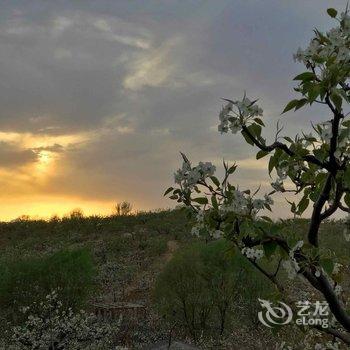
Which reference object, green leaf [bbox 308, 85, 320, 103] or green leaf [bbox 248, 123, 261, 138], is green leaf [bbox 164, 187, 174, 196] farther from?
green leaf [bbox 308, 85, 320, 103]

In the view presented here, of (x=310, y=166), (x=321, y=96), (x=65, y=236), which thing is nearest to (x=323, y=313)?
(x=310, y=166)

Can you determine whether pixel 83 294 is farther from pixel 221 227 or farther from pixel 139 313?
pixel 221 227

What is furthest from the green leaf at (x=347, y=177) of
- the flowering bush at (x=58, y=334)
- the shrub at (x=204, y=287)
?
the shrub at (x=204, y=287)

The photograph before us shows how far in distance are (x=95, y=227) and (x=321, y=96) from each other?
3803 cm

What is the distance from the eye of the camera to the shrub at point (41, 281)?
1764 centimetres

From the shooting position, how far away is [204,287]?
62.7 feet

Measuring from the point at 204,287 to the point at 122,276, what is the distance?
38.5ft

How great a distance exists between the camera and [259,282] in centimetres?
1998

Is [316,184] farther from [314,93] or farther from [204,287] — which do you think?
[204,287]

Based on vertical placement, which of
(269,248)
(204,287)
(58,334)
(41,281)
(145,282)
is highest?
(145,282)

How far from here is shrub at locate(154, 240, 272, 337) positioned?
1903 centimetres

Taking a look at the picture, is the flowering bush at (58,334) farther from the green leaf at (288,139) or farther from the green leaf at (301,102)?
the green leaf at (301,102)

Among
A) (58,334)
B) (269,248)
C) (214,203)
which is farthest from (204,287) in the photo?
(269,248)

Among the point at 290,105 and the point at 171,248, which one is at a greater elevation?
the point at 171,248
